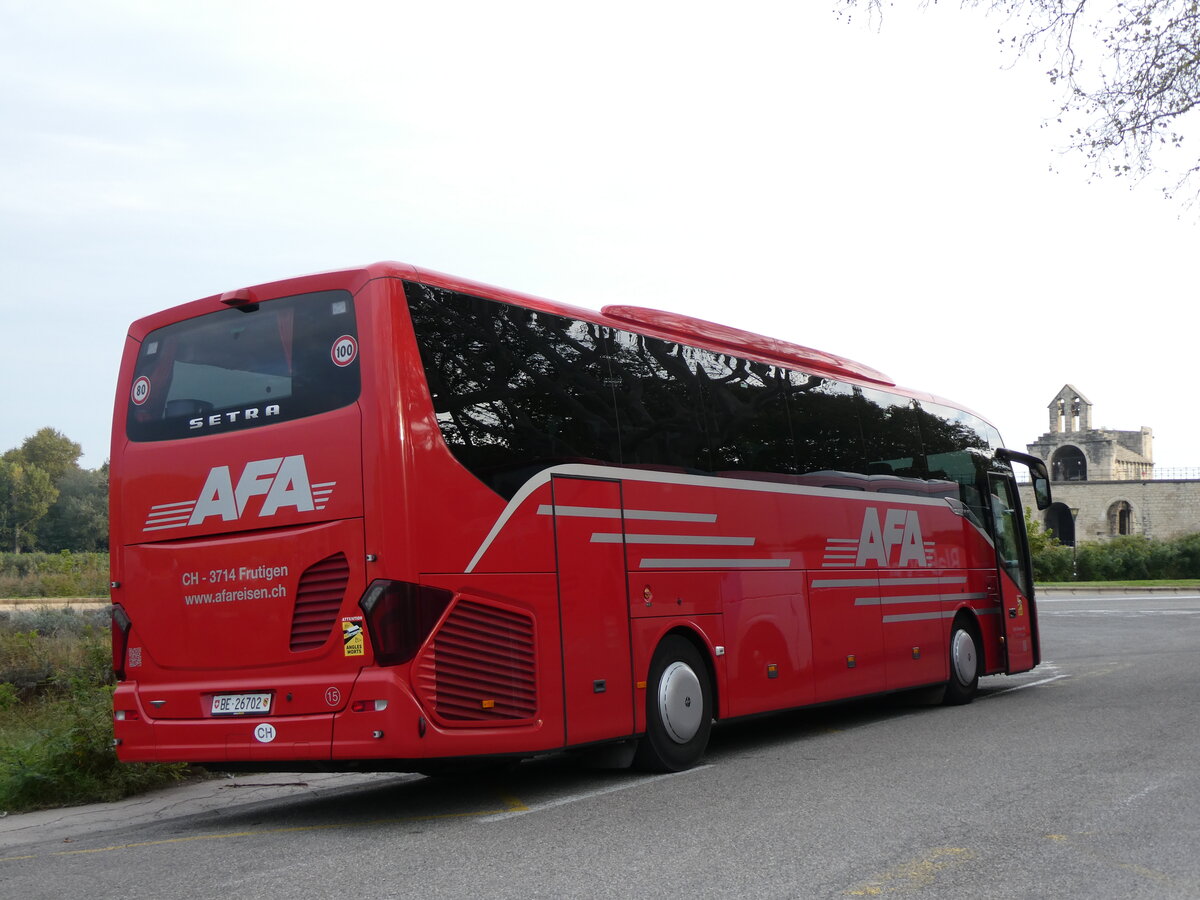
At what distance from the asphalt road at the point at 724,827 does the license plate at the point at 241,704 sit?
74 centimetres

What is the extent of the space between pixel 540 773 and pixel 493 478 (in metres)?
2.95

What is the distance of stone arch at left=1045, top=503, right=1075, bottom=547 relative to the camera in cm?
8562

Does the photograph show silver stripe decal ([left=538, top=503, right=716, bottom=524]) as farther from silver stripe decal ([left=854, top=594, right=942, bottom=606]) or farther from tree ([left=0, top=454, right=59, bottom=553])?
tree ([left=0, top=454, right=59, bottom=553])

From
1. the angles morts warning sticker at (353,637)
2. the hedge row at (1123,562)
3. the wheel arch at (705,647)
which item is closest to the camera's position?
the angles morts warning sticker at (353,637)

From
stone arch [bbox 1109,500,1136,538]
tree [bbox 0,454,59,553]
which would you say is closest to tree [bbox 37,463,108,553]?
tree [bbox 0,454,59,553]

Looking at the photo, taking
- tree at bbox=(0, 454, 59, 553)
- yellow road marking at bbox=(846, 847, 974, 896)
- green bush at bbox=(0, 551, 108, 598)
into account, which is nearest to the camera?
yellow road marking at bbox=(846, 847, 974, 896)

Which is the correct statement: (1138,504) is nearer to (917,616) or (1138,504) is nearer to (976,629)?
(976,629)

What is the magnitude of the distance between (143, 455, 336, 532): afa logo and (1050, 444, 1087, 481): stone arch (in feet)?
301

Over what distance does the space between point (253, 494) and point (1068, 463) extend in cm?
9328

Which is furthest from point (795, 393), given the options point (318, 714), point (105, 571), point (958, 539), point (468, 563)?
point (105, 571)

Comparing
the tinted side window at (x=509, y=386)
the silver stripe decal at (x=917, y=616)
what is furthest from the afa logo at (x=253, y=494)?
the silver stripe decal at (x=917, y=616)

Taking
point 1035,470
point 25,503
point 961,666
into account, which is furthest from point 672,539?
point 25,503

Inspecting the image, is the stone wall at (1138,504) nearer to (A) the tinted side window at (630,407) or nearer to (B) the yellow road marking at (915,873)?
(A) the tinted side window at (630,407)

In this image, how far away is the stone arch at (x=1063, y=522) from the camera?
3371 inches
